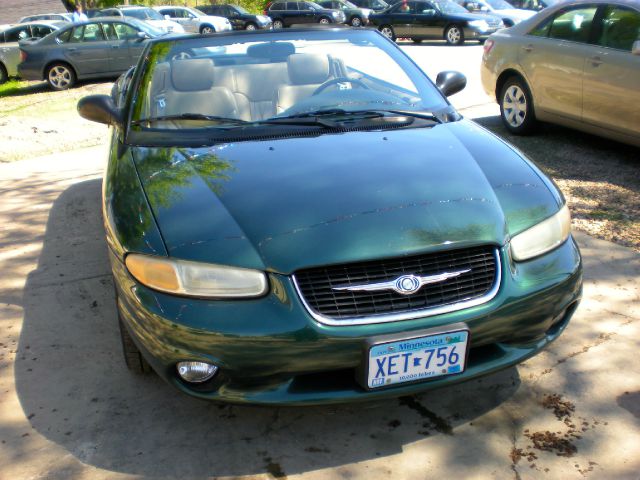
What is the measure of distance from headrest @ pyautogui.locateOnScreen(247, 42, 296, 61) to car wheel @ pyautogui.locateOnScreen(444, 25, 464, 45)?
676 inches

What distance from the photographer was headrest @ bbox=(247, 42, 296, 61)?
413 centimetres

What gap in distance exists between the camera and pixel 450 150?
3.23m

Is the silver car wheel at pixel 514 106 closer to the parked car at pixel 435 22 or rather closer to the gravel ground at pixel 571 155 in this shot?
the gravel ground at pixel 571 155

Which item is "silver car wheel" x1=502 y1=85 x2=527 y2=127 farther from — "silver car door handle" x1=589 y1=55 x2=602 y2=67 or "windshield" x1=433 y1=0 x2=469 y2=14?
"windshield" x1=433 y1=0 x2=469 y2=14

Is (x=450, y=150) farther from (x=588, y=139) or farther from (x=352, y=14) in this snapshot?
(x=352, y=14)

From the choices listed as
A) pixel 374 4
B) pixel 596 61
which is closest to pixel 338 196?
pixel 596 61

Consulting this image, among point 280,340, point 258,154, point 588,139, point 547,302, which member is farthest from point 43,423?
point 588,139

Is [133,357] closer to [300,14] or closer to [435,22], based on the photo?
[435,22]

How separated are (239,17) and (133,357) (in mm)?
28236

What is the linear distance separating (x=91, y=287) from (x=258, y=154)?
1.63 m

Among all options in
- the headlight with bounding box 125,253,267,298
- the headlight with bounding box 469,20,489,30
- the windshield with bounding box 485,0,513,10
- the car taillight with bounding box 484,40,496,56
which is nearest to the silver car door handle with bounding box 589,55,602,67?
the car taillight with bounding box 484,40,496,56

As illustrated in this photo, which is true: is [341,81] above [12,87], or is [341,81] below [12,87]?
above

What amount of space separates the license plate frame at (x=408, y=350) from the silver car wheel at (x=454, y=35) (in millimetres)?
19106

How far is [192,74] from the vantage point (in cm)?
393
